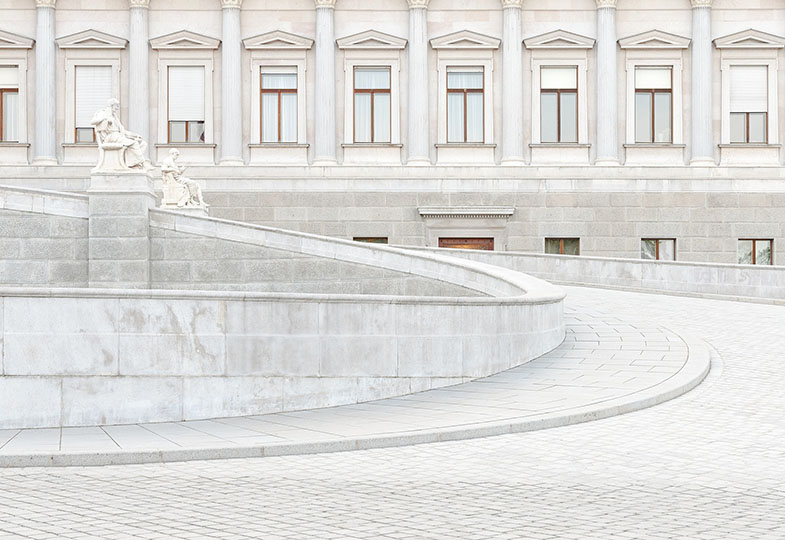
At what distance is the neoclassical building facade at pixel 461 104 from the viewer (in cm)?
4012

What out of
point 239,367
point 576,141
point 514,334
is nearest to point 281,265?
point 514,334

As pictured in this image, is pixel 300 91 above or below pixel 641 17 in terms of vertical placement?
below

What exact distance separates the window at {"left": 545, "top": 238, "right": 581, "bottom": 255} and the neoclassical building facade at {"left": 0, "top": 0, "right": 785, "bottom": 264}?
3.2 inches

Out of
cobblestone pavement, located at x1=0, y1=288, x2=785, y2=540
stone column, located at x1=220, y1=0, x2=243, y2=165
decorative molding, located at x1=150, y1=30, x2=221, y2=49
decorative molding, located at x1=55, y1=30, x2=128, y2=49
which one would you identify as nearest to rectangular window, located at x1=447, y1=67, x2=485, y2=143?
stone column, located at x1=220, y1=0, x2=243, y2=165

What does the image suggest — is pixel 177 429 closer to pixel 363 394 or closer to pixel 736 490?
pixel 363 394

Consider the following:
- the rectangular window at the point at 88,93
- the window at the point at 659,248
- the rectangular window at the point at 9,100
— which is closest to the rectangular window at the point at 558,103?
the window at the point at 659,248

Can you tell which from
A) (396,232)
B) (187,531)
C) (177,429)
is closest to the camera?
(187,531)

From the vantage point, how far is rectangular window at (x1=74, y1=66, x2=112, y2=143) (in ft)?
135

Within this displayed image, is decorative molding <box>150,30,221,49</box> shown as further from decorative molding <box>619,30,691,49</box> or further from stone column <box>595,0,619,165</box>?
decorative molding <box>619,30,691,49</box>

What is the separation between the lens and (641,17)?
41.7 m

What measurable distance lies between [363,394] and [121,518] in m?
6.00

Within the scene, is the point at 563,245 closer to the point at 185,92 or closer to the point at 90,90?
the point at 185,92

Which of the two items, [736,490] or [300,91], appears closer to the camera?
[736,490]

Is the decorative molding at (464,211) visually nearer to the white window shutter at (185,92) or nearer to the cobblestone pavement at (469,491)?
the white window shutter at (185,92)
